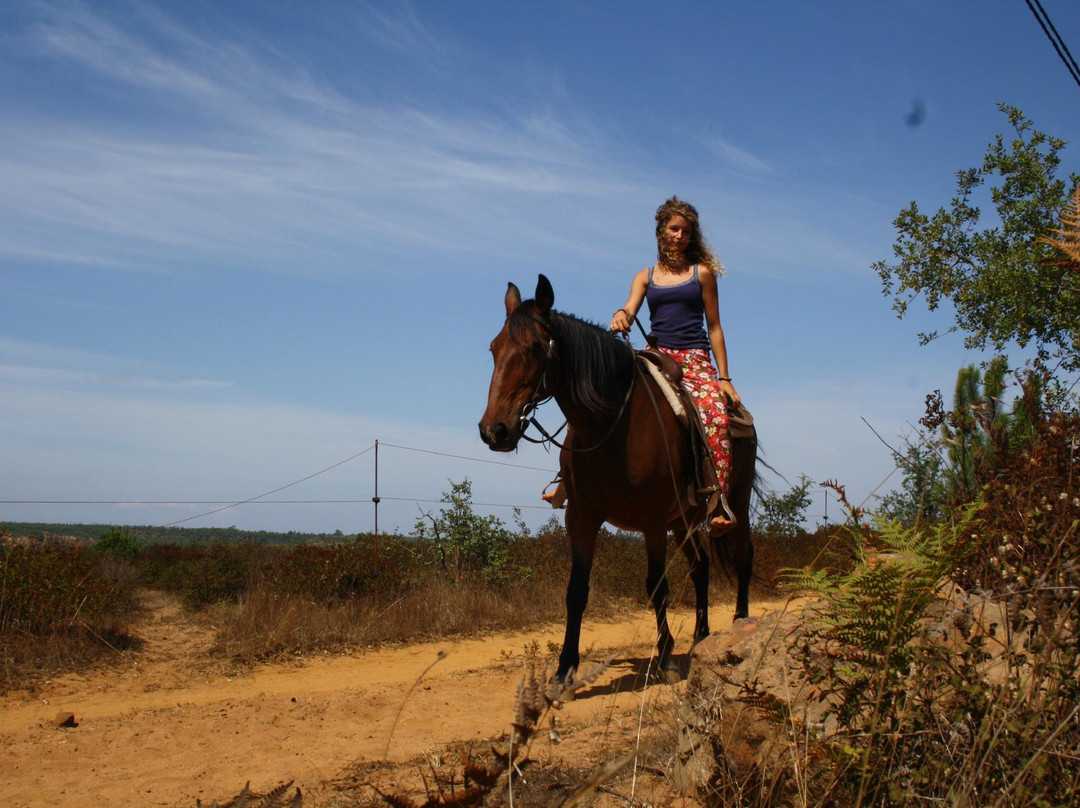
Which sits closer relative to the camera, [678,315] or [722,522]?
[722,522]

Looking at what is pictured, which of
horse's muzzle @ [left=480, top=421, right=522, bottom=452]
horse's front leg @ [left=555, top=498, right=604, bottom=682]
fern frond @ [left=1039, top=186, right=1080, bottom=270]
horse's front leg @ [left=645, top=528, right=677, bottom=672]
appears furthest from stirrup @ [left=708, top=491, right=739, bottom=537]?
fern frond @ [left=1039, top=186, right=1080, bottom=270]

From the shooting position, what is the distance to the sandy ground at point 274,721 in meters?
3.96

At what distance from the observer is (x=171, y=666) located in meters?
7.57

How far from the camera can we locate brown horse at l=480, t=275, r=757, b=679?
203 inches

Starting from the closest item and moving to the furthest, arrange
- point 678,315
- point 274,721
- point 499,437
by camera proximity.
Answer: point 499,437, point 274,721, point 678,315

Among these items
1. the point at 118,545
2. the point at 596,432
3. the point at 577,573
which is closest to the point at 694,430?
the point at 596,432

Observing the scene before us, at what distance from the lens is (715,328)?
6551 millimetres

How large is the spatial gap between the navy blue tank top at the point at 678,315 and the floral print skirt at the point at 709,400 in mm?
75

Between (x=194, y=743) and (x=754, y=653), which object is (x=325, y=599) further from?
(x=754, y=653)

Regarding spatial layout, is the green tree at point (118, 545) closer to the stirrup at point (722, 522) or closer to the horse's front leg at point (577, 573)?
the horse's front leg at point (577, 573)

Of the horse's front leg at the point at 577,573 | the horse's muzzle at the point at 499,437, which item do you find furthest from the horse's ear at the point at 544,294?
the horse's front leg at the point at 577,573

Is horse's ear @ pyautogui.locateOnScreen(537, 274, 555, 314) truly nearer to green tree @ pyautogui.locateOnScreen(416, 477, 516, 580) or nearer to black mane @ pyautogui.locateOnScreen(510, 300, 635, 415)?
black mane @ pyautogui.locateOnScreen(510, 300, 635, 415)

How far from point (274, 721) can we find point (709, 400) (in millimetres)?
3680

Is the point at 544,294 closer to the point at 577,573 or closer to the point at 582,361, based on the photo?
the point at 582,361
